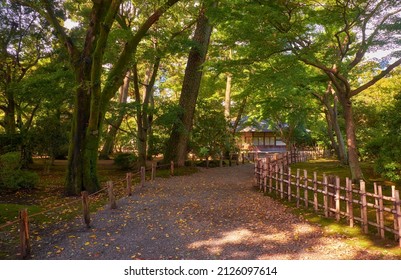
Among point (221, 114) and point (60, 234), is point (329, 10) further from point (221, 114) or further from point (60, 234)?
point (221, 114)

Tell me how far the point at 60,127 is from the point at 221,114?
11.3m

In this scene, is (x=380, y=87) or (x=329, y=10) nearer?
(x=329, y=10)

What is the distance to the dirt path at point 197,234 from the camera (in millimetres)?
6492

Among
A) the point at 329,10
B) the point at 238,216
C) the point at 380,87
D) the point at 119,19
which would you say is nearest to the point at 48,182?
the point at 119,19

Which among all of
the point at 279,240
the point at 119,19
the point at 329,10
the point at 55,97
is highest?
the point at 119,19

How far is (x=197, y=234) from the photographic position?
7.79 m

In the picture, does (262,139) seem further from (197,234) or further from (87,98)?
(197,234)

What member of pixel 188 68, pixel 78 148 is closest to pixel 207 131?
pixel 188 68

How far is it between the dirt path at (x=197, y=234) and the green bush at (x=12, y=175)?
5705 millimetres

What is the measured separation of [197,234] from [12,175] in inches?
407

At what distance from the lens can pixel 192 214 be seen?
9789 millimetres

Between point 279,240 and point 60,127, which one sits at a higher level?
point 60,127

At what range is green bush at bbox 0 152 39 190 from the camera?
547 inches

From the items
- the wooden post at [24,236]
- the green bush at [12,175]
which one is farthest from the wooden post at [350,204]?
the green bush at [12,175]
